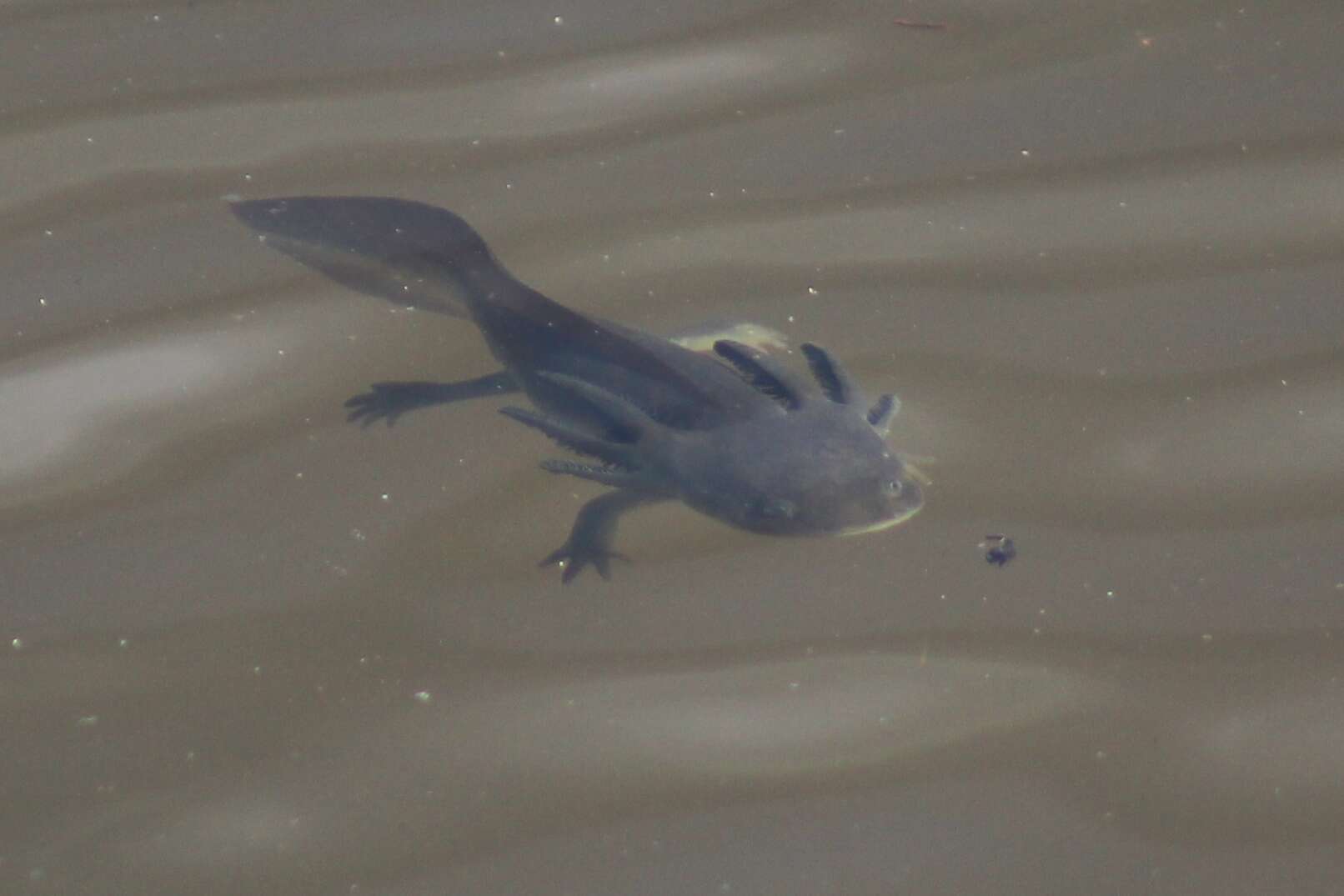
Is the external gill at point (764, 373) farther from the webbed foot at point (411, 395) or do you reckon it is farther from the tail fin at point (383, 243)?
the tail fin at point (383, 243)

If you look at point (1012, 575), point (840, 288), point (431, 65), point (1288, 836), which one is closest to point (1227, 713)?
point (1288, 836)

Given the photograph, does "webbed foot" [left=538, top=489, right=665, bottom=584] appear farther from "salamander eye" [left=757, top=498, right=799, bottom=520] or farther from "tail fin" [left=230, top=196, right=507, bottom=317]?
"tail fin" [left=230, top=196, right=507, bottom=317]

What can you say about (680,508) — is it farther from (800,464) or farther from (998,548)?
(998,548)

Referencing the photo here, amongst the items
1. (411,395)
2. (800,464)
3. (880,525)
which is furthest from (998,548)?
(411,395)

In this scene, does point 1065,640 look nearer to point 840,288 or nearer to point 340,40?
point 840,288

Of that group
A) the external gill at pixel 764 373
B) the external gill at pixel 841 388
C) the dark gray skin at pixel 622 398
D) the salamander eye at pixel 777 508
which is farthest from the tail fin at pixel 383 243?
the salamander eye at pixel 777 508

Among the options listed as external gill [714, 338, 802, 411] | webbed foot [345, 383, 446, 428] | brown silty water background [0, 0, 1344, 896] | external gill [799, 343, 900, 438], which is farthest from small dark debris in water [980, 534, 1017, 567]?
webbed foot [345, 383, 446, 428]

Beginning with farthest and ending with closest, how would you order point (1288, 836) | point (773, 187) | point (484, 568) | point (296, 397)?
1. point (773, 187)
2. point (296, 397)
3. point (484, 568)
4. point (1288, 836)
